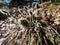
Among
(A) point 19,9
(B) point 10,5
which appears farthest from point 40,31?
(B) point 10,5

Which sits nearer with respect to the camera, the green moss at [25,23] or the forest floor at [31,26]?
the forest floor at [31,26]

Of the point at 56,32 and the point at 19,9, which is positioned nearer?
the point at 56,32

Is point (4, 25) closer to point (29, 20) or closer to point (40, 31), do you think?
point (29, 20)

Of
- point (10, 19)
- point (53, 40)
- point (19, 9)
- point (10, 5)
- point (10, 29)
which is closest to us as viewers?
point (53, 40)

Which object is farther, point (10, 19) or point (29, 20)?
point (10, 19)

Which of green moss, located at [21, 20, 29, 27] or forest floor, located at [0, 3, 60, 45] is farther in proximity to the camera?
green moss, located at [21, 20, 29, 27]

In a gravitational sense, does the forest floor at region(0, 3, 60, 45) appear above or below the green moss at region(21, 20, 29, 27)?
below

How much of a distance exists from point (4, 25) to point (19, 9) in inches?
20.6

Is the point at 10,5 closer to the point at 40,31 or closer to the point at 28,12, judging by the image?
the point at 28,12

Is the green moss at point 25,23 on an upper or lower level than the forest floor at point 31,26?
upper

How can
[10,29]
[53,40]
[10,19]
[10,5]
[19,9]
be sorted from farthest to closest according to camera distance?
1. [10,5]
2. [19,9]
3. [10,19]
4. [10,29]
5. [53,40]

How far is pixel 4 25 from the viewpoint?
8.71ft

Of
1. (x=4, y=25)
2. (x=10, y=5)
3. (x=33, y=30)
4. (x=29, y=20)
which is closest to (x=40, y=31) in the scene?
(x=33, y=30)

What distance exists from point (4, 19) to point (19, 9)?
35 cm
